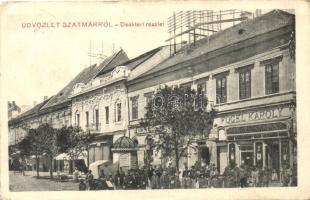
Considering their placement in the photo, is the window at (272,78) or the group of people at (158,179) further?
the group of people at (158,179)

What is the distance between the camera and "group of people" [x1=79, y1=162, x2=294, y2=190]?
5.81 metres

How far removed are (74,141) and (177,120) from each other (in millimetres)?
1124

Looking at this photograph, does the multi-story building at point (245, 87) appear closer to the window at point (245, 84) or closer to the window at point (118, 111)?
the window at point (245, 84)

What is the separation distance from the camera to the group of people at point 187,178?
19.1ft

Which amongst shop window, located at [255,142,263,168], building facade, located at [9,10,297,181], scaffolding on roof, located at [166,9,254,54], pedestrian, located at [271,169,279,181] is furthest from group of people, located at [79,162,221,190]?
scaffolding on roof, located at [166,9,254,54]

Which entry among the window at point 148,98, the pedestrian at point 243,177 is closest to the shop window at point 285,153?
the pedestrian at point 243,177

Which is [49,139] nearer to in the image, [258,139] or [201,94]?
[201,94]

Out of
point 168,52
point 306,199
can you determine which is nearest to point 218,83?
point 168,52

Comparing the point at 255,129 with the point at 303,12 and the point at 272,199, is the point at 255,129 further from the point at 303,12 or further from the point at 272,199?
the point at 303,12

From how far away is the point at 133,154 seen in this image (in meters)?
6.10

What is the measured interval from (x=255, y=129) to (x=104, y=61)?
1.77m

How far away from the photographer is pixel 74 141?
6031 mm

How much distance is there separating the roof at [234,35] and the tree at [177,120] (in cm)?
38

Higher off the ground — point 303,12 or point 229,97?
point 303,12
